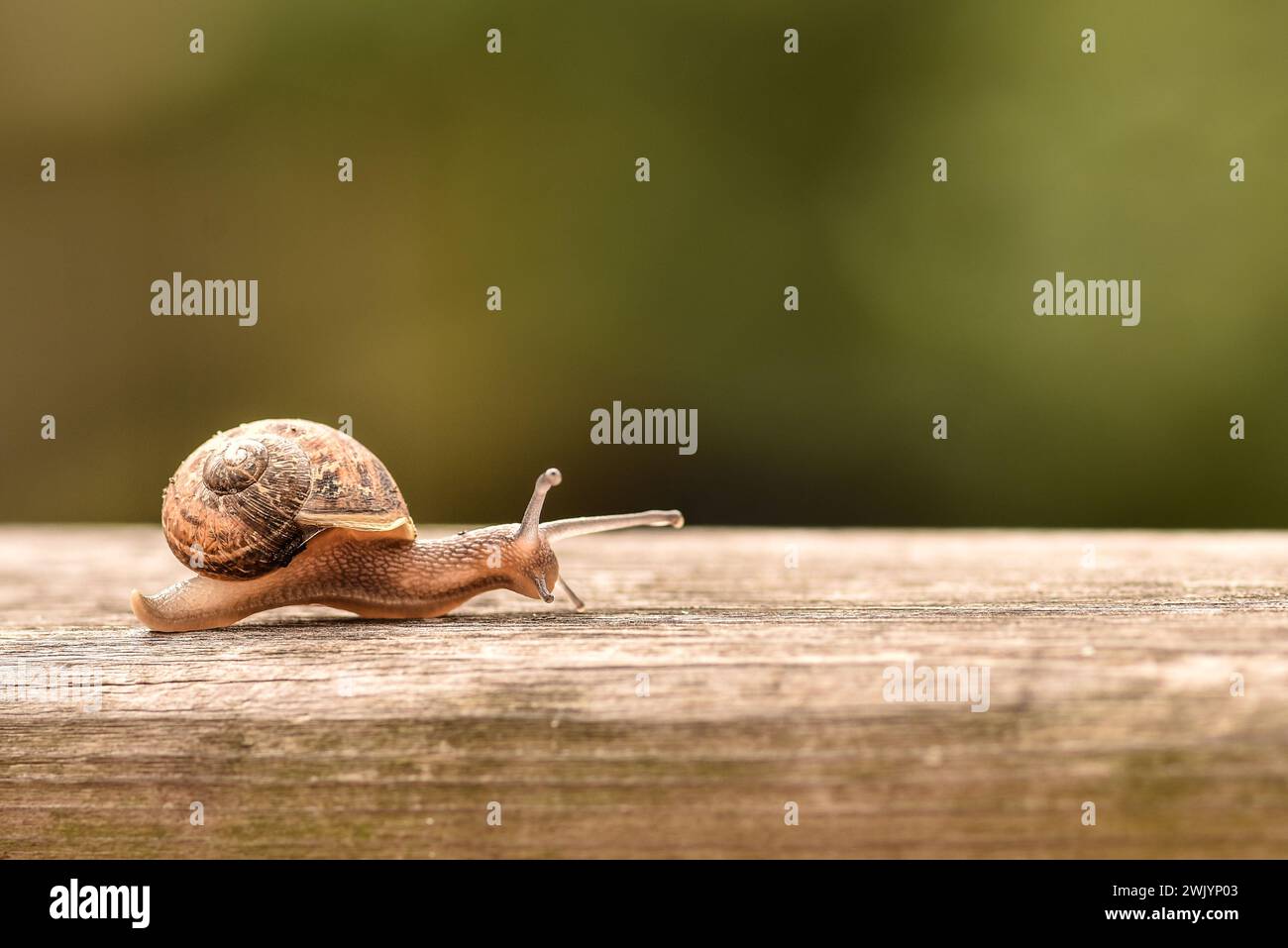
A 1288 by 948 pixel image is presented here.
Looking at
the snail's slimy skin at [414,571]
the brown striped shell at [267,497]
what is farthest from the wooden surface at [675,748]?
the snail's slimy skin at [414,571]

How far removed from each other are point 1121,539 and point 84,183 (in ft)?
13.0

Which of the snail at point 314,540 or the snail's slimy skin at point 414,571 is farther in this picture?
the snail's slimy skin at point 414,571

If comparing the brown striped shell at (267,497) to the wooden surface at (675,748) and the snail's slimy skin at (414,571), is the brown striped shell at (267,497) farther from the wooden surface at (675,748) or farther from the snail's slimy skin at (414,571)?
the wooden surface at (675,748)

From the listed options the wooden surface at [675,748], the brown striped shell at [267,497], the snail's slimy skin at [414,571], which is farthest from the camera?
the snail's slimy skin at [414,571]

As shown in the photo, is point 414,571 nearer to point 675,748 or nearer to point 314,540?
point 314,540

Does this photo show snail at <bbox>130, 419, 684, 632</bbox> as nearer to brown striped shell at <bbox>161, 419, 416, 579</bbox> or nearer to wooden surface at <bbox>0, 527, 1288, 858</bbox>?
brown striped shell at <bbox>161, 419, 416, 579</bbox>

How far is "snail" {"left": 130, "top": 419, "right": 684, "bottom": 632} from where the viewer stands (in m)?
1.85

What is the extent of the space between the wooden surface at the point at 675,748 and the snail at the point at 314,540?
1.78ft

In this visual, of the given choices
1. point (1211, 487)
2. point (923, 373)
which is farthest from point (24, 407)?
point (1211, 487)

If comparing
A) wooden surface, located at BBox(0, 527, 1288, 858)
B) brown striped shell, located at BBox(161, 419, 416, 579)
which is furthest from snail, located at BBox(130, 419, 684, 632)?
wooden surface, located at BBox(0, 527, 1288, 858)

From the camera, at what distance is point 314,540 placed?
196 cm

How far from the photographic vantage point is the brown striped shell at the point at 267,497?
185cm

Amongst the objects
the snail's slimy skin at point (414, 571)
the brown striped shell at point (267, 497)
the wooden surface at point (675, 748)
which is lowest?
the wooden surface at point (675, 748)
